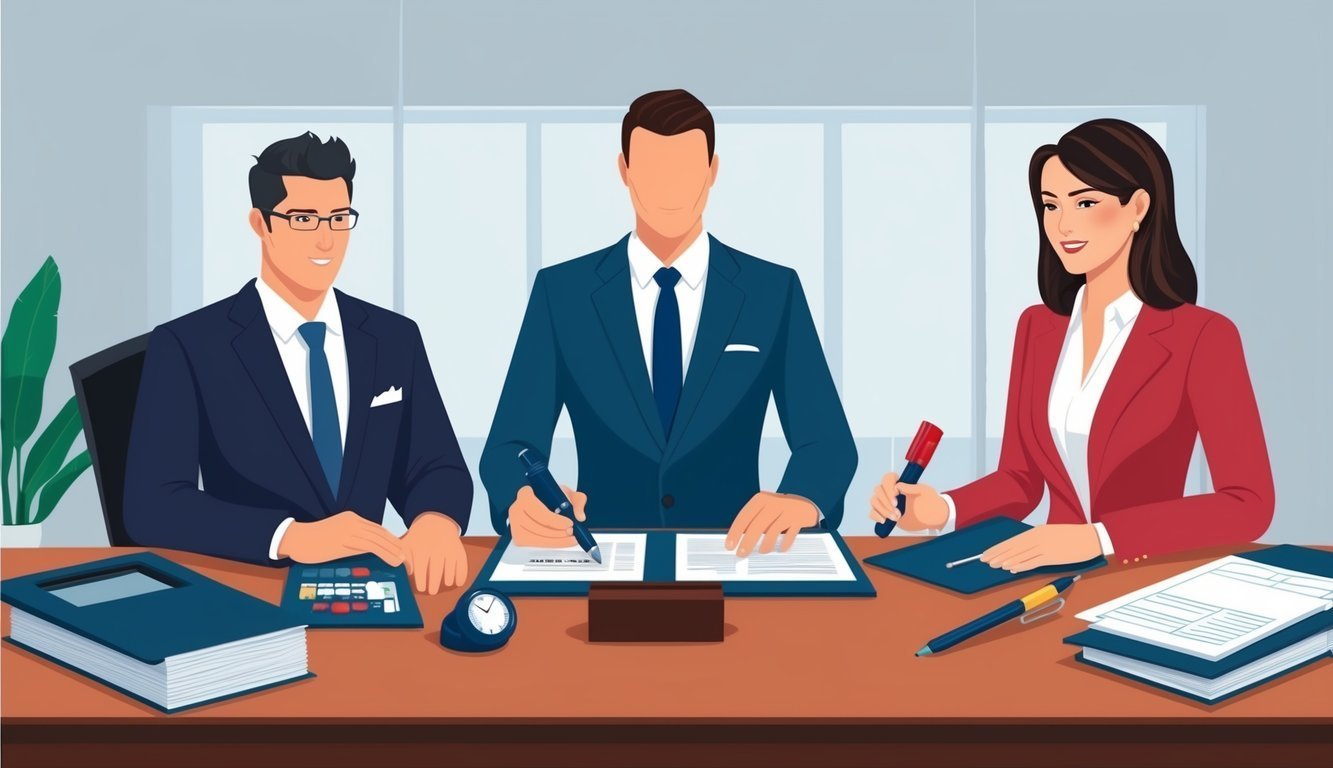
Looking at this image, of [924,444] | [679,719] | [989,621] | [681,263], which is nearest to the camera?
[679,719]

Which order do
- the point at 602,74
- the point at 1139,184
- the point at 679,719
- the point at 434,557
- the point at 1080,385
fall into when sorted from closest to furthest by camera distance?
the point at 679,719 → the point at 434,557 → the point at 1139,184 → the point at 1080,385 → the point at 602,74

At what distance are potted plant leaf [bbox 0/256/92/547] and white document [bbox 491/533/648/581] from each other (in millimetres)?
3324

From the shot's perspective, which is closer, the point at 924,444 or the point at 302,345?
the point at 924,444

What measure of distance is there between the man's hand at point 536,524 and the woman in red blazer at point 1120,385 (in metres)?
0.64

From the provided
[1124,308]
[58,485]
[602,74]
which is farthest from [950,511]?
[58,485]

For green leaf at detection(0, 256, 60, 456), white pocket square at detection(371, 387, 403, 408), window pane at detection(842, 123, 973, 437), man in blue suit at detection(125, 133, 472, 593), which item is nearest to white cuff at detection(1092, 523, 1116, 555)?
man in blue suit at detection(125, 133, 472, 593)

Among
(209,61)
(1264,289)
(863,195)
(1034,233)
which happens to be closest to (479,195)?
(209,61)

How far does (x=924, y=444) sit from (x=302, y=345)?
52.0 inches

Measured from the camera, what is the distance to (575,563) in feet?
7.43

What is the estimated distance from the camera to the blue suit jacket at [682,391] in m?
2.77

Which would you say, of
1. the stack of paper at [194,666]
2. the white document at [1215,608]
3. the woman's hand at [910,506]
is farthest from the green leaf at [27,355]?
the white document at [1215,608]

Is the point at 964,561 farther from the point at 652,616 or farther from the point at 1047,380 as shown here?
the point at 652,616

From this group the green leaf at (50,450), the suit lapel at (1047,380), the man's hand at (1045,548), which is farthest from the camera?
the green leaf at (50,450)

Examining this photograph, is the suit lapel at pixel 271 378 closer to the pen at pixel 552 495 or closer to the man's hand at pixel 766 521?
the pen at pixel 552 495
